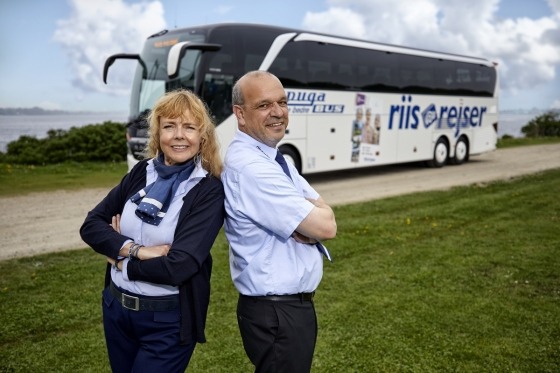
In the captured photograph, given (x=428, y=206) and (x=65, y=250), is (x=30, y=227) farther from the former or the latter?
(x=428, y=206)

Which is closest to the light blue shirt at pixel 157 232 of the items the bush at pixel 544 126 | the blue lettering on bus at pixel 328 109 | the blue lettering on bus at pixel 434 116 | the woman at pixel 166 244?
the woman at pixel 166 244

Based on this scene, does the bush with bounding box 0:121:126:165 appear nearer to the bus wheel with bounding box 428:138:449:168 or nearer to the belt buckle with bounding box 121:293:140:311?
the bus wheel with bounding box 428:138:449:168

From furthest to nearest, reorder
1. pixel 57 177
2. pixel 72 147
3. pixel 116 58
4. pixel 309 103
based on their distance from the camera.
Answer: pixel 72 147 → pixel 57 177 → pixel 309 103 → pixel 116 58

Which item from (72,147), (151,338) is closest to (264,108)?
(151,338)

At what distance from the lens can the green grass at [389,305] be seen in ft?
14.2

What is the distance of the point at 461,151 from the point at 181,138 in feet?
62.6

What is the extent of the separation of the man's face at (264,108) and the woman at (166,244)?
21 cm

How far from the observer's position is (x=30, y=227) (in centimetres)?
912

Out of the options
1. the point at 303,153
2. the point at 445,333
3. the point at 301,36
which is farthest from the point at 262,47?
the point at 445,333

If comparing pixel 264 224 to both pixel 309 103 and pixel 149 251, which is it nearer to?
pixel 149 251

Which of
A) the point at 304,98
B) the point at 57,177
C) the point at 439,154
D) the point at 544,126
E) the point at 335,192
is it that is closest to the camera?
the point at 335,192

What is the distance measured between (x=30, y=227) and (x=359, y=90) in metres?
9.65

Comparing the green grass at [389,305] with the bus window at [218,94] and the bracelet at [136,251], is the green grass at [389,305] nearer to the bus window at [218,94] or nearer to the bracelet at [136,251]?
the bracelet at [136,251]

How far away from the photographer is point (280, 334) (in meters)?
2.45
